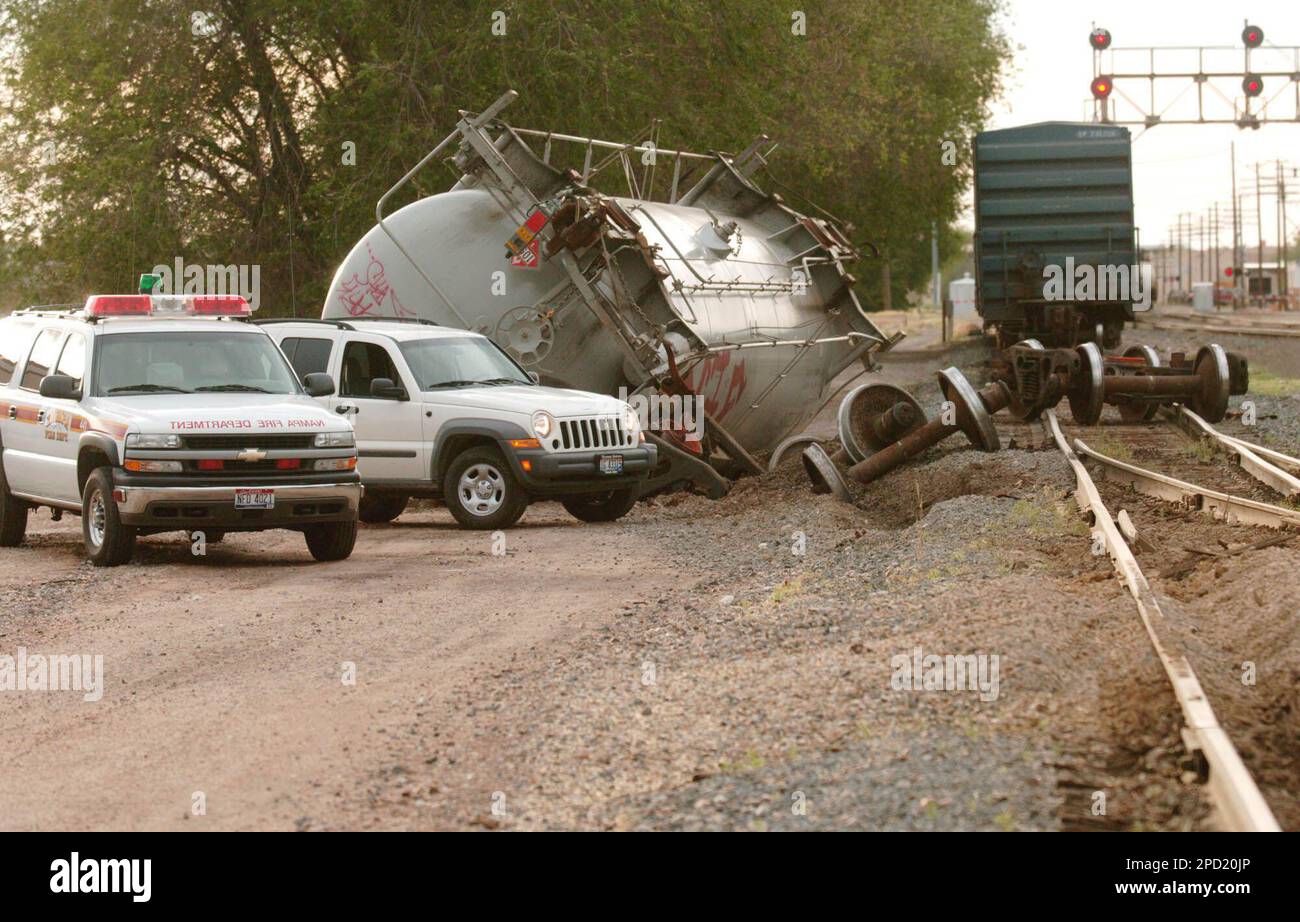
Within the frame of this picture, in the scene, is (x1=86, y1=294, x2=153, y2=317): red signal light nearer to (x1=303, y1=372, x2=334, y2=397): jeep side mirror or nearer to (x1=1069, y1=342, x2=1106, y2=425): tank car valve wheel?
(x1=303, y1=372, x2=334, y2=397): jeep side mirror

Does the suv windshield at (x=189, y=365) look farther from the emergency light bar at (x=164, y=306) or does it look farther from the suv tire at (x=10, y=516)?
the suv tire at (x=10, y=516)

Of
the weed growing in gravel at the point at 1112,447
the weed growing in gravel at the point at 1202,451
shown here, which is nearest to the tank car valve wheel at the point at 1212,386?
the weed growing in gravel at the point at 1112,447

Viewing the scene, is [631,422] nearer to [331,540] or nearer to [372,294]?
[331,540]

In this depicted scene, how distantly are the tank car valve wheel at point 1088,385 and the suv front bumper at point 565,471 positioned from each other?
8379mm

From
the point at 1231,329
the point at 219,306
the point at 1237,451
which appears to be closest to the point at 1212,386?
the point at 1237,451

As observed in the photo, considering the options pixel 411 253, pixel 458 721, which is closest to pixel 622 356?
pixel 411 253

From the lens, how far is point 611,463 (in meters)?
15.2

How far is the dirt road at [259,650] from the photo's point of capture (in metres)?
6.80

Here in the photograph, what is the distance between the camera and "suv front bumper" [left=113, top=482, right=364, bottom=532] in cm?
1254

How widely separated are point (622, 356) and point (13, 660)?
836 centimetres

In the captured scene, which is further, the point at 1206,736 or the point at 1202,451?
the point at 1202,451

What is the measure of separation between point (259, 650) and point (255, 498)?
127 inches
